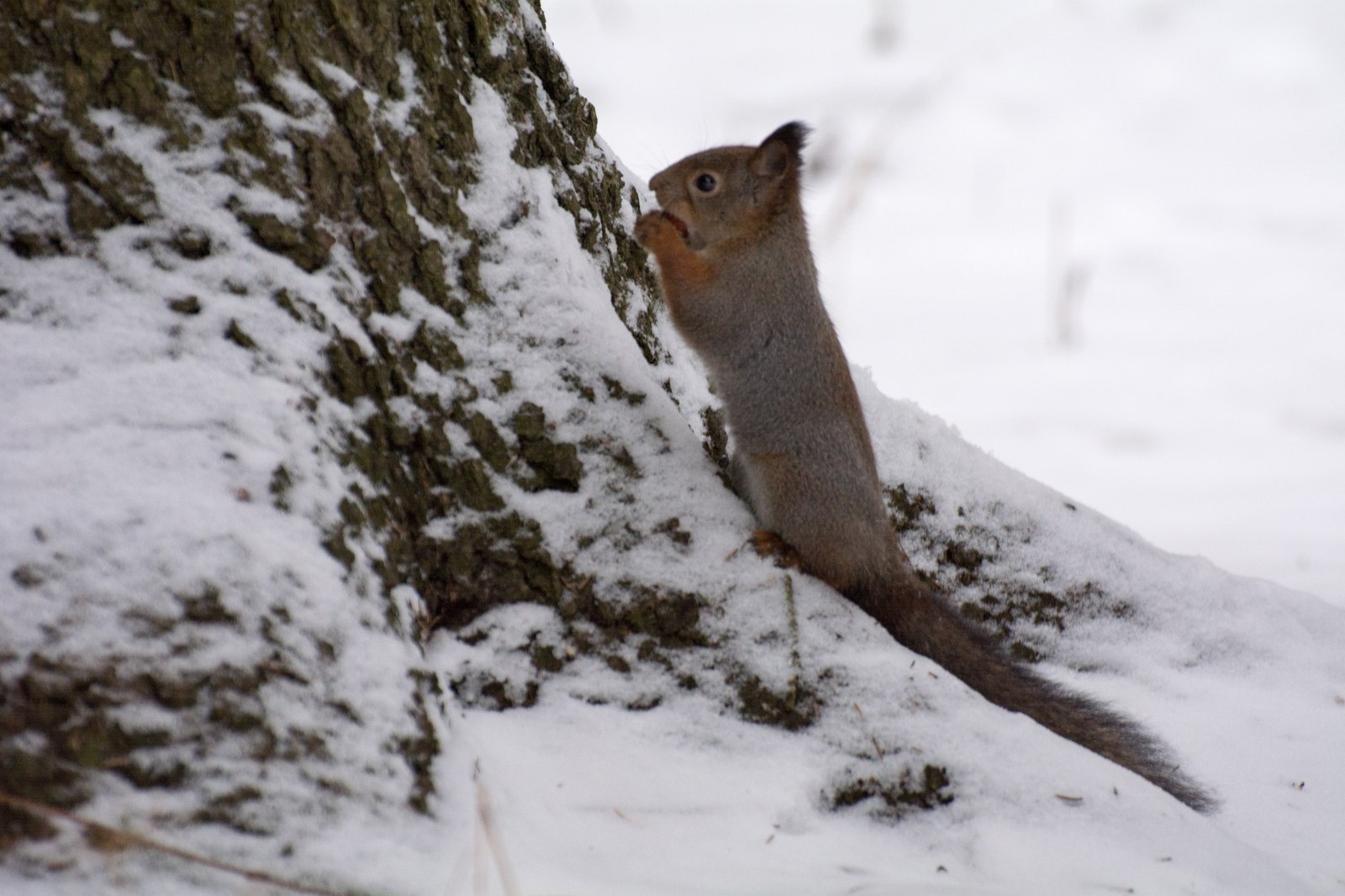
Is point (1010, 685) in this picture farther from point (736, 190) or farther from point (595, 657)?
point (736, 190)

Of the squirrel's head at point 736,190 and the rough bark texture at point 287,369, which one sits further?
the squirrel's head at point 736,190

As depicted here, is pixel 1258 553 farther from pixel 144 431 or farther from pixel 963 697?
pixel 144 431

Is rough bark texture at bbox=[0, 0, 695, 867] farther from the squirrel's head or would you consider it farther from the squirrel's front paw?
the squirrel's head

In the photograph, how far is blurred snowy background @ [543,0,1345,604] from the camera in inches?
192

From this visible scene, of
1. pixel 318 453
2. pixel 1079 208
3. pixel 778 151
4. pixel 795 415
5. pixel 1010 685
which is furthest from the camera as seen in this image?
pixel 1079 208

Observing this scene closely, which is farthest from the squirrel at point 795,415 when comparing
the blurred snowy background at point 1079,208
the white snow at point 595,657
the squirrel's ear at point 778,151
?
the blurred snowy background at point 1079,208

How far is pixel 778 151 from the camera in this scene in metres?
3.02

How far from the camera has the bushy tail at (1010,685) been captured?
2312 millimetres

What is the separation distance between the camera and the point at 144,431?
1661mm

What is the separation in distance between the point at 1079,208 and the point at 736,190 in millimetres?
4221

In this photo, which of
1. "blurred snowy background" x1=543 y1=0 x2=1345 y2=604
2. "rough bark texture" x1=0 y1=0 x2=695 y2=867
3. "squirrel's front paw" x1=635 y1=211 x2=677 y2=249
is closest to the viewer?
"rough bark texture" x1=0 y1=0 x2=695 y2=867

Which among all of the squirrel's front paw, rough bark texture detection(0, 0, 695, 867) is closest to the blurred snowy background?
the squirrel's front paw

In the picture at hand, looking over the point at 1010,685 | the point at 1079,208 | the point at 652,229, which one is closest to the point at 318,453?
the point at 652,229

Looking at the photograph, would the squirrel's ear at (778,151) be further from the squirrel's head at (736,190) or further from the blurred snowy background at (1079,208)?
the blurred snowy background at (1079,208)
